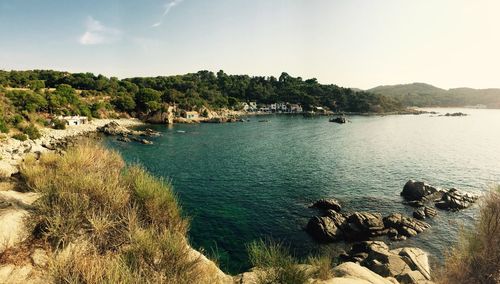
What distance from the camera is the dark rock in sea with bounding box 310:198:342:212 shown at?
30.2 metres

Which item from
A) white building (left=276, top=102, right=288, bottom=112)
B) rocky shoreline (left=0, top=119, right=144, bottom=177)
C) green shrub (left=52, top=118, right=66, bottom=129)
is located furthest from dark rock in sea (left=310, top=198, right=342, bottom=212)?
white building (left=276, top=102, right=288, bottom=112)

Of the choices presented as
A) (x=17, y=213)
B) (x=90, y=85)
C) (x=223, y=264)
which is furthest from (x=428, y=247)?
(x=90, y=85)

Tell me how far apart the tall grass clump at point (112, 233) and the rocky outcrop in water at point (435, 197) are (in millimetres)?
27736

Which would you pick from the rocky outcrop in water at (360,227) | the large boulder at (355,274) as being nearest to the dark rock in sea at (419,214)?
the rocky outcrop in water at (360,227)

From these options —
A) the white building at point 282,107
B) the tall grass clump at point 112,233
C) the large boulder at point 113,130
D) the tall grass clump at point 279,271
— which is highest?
the white building at point 282,107

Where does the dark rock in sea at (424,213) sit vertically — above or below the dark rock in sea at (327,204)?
below

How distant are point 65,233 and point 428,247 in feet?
83.5

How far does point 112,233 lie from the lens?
1152 centimetres

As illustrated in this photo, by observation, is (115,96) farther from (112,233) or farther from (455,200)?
(112,233)

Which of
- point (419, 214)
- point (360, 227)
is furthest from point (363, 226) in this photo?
point (419, 214)

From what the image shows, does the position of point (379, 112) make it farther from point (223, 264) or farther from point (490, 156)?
point (223, 264)

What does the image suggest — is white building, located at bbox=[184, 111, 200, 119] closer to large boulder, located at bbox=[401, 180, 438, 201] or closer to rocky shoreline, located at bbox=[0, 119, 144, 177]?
rocky shoreline, located at bbox=[0, 119, 144, 177]

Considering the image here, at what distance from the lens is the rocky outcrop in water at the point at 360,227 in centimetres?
2475

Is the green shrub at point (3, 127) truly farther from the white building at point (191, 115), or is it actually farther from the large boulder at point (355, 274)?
the white building at point (191, 115)
